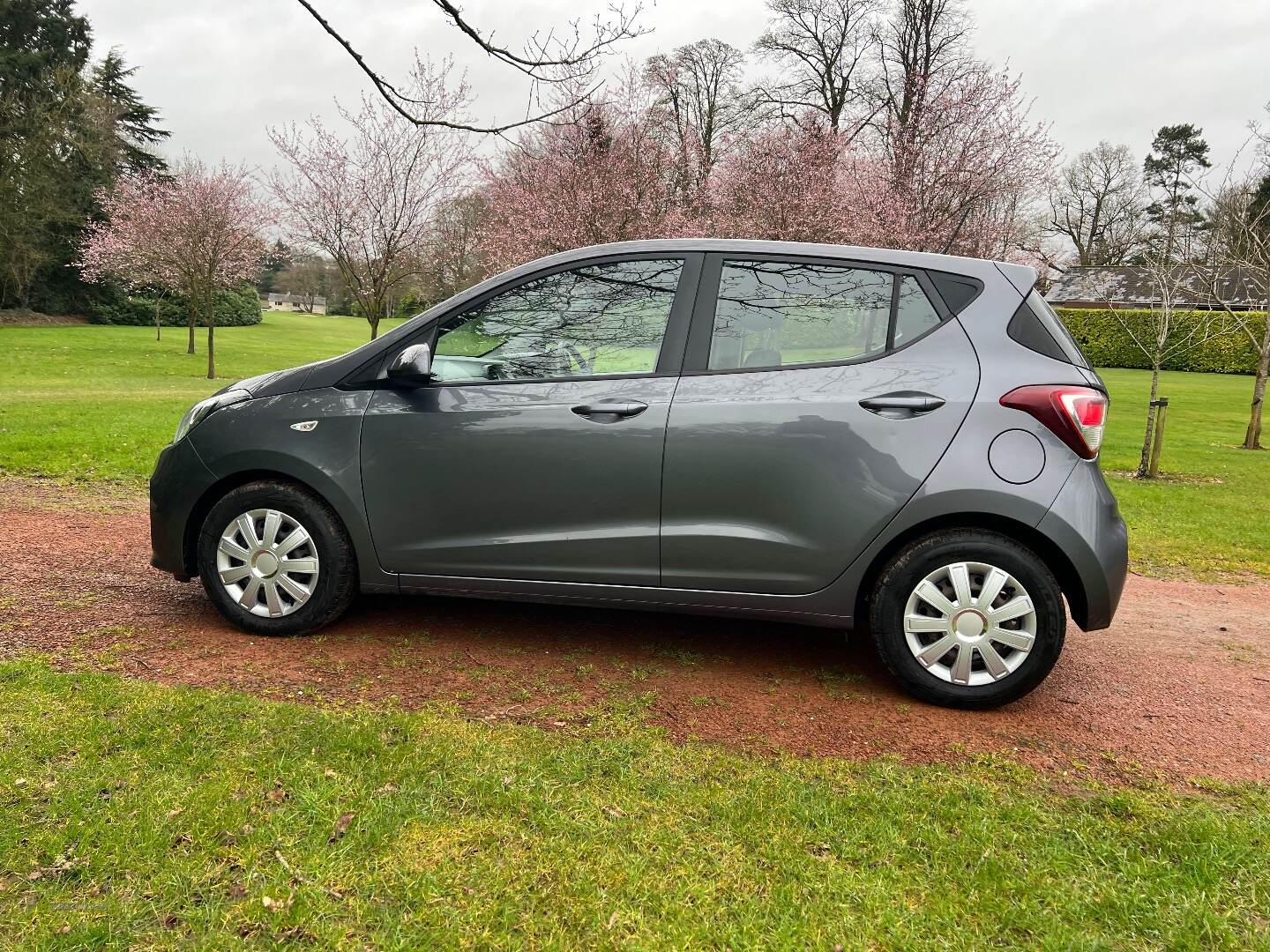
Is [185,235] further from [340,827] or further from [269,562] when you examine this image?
[340,827]

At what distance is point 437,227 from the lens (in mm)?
23969

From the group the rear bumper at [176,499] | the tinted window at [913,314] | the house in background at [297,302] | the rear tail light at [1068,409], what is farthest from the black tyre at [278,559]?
the house in background at [297,302]

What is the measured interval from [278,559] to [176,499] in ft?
2.01

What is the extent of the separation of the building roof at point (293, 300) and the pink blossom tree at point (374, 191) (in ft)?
239

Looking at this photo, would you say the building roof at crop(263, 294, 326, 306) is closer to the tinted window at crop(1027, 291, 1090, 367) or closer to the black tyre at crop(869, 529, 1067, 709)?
the tinted window at crop(1027, 291, 1090, 367)

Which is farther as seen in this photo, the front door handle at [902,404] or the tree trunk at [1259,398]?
the tree trunk at [1259,398]

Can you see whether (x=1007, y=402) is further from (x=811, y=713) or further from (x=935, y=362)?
(x=811, y=713)

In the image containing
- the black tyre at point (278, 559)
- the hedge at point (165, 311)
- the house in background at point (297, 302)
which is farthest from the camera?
the house in background at point (297, 302)

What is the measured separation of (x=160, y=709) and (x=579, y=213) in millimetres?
15926

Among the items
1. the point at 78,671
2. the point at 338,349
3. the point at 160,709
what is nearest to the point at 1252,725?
the point at 160,709

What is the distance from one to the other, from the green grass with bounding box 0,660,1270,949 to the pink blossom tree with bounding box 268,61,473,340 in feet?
56.8

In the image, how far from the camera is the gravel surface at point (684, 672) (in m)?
3.17

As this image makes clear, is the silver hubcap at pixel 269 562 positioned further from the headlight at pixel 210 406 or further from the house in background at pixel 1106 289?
the house in background at pixel 1106 289

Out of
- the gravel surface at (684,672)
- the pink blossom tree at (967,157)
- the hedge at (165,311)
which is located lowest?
the gravel surface at (684,672)
